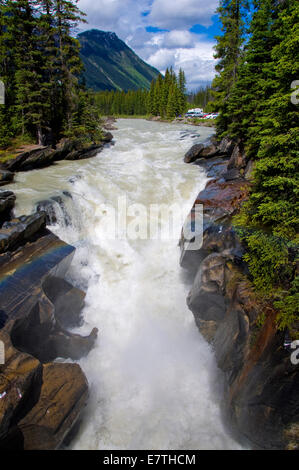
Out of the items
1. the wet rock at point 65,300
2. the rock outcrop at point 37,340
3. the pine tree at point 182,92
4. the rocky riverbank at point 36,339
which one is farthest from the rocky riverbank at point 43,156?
the pine tree at point 182,92

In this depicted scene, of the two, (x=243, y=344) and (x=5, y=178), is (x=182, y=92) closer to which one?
(x=5, y=178)

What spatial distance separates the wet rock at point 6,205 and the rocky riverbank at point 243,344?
9.17 metres

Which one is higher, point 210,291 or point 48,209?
point 48,209

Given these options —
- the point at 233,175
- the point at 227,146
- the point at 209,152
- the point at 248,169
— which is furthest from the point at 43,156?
the point at 227,146

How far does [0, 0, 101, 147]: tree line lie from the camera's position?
20.2 meters

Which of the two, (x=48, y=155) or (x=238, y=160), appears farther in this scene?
(x=48, y=155)

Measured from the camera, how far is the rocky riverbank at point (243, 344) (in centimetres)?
570

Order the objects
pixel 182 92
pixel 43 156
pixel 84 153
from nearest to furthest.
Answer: pixel 43 156
pixel 84 153
pixel 182 92

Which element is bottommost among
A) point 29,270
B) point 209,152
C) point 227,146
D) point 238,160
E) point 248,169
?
point 29,270

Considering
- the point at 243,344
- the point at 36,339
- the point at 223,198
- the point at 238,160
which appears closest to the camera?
the point at 243,344

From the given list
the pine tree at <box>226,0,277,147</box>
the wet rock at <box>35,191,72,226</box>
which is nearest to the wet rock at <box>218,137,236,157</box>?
the pine tree at <box>226,0,277,147</box>

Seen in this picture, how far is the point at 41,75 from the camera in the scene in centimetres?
2181

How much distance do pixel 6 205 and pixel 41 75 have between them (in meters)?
16.5

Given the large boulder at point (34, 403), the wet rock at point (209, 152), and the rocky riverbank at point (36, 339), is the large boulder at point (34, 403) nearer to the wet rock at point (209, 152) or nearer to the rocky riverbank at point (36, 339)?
the rocky riverbank at point (36, 339)
